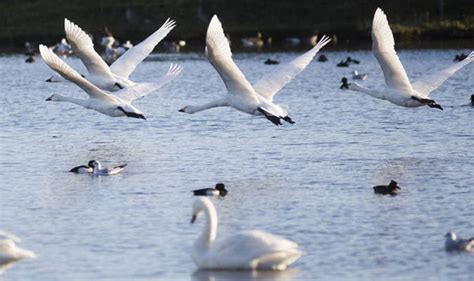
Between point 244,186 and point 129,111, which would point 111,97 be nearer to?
point 129,111

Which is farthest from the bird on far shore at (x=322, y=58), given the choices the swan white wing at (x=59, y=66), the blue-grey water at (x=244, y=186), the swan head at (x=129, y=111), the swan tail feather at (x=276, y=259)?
the swan tail feather at (x=276, y=259)

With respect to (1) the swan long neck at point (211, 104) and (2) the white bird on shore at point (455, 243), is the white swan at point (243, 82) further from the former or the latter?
(2) the white bird on shore at point (455, 243)

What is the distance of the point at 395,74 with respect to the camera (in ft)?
68.5

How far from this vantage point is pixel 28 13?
58.5 m

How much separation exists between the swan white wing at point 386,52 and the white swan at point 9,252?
806cm

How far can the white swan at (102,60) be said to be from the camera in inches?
869

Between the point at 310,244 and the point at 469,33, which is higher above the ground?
the point at 469,33

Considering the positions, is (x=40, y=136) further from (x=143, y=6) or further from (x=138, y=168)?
(x=143, y=6)

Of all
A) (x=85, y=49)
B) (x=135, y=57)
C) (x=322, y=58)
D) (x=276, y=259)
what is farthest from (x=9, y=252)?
(x=322, y=58)

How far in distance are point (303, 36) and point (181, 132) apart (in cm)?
2952

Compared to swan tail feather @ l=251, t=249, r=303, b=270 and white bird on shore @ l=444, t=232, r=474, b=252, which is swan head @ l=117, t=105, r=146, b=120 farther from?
swan tail feather @ l=251, t=249, r=303, b=270

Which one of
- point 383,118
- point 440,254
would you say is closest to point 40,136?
point 383,118

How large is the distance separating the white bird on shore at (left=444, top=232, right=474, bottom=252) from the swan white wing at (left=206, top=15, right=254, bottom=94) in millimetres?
5715

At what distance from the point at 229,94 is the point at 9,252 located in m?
7.20
